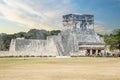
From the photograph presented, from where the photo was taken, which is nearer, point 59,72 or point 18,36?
point 59,72

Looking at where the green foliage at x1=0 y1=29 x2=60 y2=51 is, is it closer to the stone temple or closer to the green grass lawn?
the stone temple

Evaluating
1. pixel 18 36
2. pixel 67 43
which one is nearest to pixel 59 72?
pixel 67 43

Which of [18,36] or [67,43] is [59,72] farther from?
[18,36]

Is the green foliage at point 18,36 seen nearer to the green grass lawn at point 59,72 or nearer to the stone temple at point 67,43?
the stone temple at point 67,43

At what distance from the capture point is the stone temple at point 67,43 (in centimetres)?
9388

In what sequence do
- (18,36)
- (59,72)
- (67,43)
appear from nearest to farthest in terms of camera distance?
(59,72) < (67,43) < (18,36)

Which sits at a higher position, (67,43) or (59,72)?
(67,43)

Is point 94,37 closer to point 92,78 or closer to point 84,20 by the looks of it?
point 84,20

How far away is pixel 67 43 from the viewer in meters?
97.6

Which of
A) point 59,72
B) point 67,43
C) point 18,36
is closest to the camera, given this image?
point 59,72

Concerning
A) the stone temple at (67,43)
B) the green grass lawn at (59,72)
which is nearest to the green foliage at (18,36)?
the stone temple at (67,43)

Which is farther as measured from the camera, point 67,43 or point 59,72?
point 67,43

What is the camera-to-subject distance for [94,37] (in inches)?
4114

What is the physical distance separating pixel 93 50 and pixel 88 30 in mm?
10032
